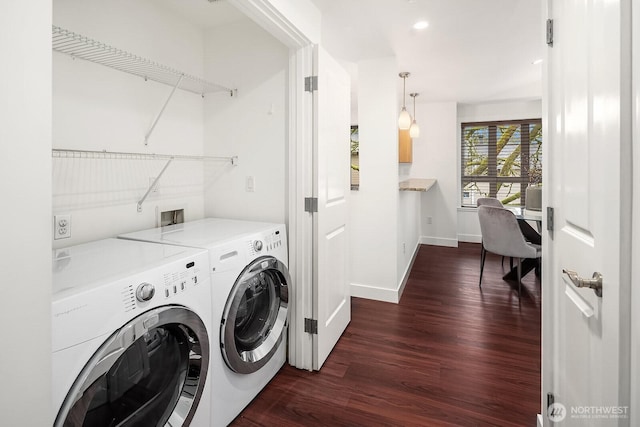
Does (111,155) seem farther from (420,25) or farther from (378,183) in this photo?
(420,25)

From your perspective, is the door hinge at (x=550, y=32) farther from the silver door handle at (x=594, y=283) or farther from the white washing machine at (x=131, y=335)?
the white washing machine at (x=131, y=335)

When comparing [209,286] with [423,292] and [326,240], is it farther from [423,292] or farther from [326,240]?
[423,292]

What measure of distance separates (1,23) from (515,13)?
116 inches

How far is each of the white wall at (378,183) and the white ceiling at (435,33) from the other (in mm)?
279

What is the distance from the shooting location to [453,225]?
5684 mm

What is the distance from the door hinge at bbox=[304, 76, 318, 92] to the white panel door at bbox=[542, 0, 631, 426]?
46.6 inches

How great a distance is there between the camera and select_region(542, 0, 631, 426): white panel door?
0.78 m

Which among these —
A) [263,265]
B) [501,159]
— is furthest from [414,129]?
[263,265]

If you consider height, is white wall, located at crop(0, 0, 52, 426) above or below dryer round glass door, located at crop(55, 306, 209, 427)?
above

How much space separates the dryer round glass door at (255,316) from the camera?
157 cm

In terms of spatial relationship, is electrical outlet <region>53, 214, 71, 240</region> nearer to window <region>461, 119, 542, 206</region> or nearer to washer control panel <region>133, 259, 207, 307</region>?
washer control panel <region>133, 259, 207, 307</region>

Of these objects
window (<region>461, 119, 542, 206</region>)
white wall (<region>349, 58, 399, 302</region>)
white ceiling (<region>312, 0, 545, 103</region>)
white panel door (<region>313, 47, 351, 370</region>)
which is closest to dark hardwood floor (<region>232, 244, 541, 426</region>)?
white panel door (<region>313, 47, 351, 370</region>)

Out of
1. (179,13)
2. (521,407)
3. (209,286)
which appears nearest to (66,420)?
(209,286)

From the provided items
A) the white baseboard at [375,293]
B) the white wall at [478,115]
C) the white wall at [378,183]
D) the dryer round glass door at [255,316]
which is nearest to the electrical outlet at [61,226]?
the dryer round glass door at [255,316]
